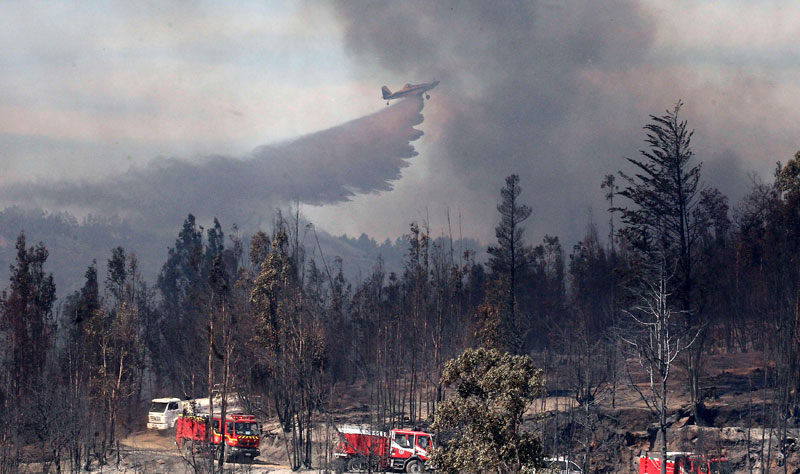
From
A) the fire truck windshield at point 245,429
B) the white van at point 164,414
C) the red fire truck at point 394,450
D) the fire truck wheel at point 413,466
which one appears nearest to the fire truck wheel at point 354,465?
the red fire truck at point 394,450

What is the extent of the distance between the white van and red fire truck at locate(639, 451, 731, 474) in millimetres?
34729

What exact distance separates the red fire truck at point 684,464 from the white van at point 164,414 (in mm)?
34729

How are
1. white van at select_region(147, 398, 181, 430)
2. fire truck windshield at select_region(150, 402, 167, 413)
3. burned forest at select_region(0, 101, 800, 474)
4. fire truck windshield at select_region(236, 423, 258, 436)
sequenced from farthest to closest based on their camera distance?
fire truck windshield at select_region(150, 402, 167, 413) < white van at select_region(147, 398, 181, 430) < fire truck windshield at select_region(236, 423, 258, 436) < burned forest at select_region(0, 101, 800, 474)

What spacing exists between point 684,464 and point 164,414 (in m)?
37.3

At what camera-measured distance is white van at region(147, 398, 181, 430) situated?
181 feet

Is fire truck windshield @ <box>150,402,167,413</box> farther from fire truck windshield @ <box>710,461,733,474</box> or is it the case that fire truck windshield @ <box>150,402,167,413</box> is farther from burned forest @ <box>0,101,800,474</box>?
fire truck windshield @ <box>710,461,733,474</box>

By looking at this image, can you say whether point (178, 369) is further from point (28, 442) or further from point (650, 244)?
point (650, 244)

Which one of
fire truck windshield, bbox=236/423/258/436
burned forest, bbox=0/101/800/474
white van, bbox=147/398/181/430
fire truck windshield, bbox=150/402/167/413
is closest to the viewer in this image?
burned forest, bbox=0/101/800/474

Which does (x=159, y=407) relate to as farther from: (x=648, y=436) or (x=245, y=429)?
(x=648, y=436)

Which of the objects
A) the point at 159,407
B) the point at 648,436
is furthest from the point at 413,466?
the point at 159,407

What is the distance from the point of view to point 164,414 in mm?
54969

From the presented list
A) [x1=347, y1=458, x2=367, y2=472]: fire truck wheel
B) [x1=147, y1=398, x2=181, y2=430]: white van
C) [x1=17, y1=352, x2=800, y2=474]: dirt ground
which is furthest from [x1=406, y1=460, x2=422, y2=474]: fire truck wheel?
[x1=147, y1=398, x2=181, y2=430]: white van

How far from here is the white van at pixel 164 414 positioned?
5506 cm

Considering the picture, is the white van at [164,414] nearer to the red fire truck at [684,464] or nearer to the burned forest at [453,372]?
the burned forest at [453,372]
